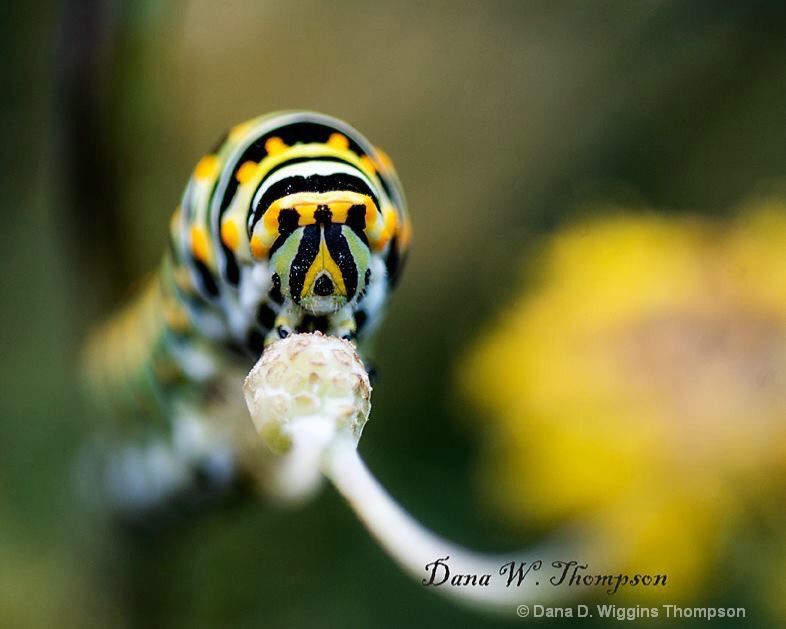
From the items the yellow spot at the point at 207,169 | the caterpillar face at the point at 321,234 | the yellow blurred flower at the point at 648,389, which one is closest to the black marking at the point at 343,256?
the caterpillar face at the point at 321,234

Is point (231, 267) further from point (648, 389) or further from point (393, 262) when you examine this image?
point (648, 389)

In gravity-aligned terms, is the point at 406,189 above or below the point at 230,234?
below

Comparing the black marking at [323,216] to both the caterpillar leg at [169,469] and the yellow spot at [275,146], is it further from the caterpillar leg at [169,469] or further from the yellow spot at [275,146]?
the caterpillar leg at [169,469]

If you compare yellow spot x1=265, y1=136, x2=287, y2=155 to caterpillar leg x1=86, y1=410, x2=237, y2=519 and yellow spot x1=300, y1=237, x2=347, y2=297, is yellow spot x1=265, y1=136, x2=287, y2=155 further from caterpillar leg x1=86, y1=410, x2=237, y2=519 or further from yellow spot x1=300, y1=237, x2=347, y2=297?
caterpillar leg x1=86, y1=410, x2=237, y2=519

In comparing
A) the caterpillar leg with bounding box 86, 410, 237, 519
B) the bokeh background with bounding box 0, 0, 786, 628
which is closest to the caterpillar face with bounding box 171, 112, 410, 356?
the caterpillar leg with bounding box 86, 410, 237, 519

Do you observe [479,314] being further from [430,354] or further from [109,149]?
[109,149]

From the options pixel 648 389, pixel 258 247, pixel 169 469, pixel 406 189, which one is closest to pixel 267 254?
pixel 258 247
